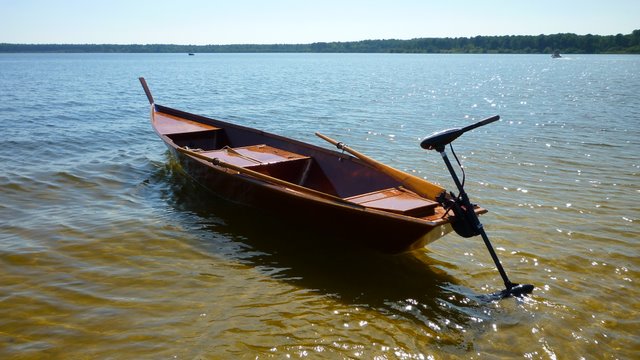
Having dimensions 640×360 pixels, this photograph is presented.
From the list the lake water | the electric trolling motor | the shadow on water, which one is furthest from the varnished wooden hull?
the lake water

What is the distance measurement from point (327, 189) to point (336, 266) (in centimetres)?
223

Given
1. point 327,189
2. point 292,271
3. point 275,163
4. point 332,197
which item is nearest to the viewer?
point 332,197

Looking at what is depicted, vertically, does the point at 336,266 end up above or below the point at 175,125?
below

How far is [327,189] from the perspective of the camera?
29.1ft

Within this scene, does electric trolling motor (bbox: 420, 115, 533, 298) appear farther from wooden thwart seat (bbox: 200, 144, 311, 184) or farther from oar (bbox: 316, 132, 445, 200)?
wooden thwart seat (bbox: 200, 144, 311, 184)

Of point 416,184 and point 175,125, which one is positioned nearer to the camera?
point 416,184

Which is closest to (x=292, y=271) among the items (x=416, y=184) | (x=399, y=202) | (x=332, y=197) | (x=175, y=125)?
(x=332, y=197)

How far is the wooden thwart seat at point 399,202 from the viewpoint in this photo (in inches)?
249

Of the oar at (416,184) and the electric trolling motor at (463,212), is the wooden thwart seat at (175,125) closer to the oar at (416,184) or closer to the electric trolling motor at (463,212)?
the oar at (416,184)

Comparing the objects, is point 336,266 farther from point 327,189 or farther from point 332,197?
point 327,189

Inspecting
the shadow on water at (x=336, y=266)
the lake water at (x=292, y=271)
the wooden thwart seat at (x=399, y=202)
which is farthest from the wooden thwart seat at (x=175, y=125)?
the wooden thwart seat at (x=399, y=202)

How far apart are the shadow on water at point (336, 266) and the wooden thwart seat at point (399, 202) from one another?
2.56 ft

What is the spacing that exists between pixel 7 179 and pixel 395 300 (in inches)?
376

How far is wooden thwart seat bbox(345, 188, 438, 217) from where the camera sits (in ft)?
20.7
